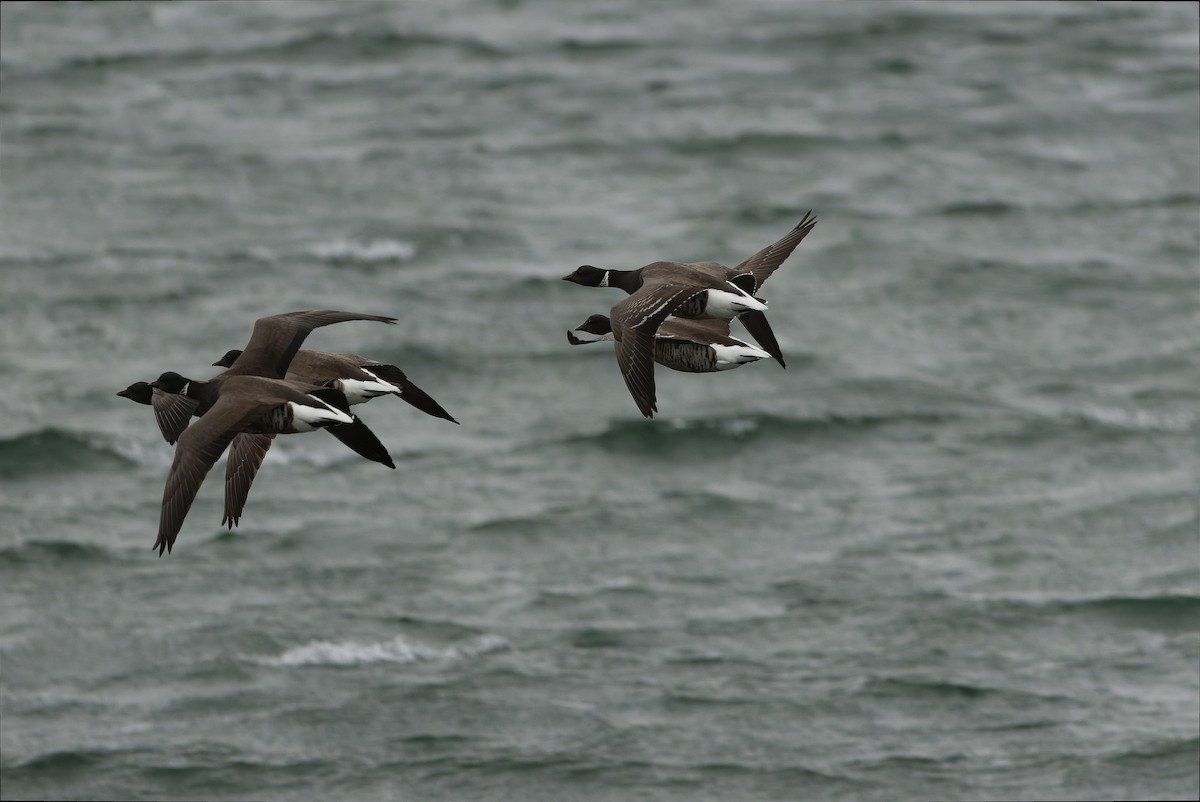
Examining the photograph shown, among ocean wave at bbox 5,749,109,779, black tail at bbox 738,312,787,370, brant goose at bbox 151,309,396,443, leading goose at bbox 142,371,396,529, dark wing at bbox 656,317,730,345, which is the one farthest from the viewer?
ocean wave at bbox 5,749,109,779

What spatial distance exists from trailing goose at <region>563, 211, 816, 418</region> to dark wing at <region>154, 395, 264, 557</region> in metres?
2.65

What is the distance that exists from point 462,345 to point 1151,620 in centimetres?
2287

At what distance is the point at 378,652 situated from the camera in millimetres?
57969

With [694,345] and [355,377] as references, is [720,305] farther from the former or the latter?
[355,377]

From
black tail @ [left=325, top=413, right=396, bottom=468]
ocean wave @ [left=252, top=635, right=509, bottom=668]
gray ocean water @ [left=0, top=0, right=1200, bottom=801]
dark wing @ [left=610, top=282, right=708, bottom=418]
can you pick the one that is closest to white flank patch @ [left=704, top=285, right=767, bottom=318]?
dark wing @ [left=610, top=282, right=708, bottom=418]

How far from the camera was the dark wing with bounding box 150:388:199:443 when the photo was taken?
1547cm

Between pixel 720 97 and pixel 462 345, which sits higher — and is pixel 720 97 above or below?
above

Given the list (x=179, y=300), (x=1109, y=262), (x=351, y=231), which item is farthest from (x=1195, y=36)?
(x=179, y=300)

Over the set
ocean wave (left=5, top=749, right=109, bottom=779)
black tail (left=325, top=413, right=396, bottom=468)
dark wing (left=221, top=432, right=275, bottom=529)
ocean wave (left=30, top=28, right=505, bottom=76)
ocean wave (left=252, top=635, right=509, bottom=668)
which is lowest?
ocean wave (left=252, top=635, right=509, bottom=668)

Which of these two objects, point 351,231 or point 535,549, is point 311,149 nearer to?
point 351,231

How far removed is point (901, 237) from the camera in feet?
247

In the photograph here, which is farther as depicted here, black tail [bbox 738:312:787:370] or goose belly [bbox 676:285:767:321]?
black tail [bbox 738:312:787:370]

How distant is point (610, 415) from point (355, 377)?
53139 mm

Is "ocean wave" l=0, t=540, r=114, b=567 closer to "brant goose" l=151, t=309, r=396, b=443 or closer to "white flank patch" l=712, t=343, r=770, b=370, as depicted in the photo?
"brant goose" l=151, t=309, r=396, b=443
